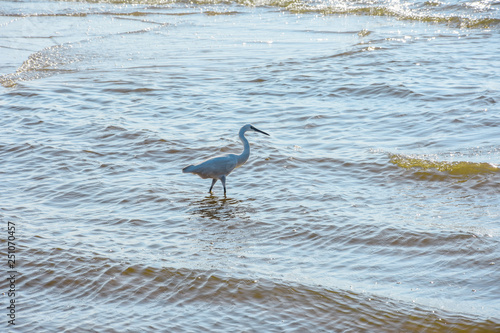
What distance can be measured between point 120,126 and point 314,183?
3.78 meters

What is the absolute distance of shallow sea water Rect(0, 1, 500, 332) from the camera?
4.83 metres

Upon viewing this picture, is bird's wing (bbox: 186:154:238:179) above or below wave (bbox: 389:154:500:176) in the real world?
above

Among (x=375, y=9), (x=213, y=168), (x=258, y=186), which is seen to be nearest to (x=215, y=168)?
(x=213, y=168)

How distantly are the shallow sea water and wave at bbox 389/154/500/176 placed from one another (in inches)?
1.1

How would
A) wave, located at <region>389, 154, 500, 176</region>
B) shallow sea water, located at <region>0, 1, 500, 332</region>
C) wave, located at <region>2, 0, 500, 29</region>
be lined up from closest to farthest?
shallow sea water, located at <region>0, 1, 500, 332</region> → wave, located at <region>389, 154, 500, 176</region> → wave, located at <region>2, 0, 500, 29</region>

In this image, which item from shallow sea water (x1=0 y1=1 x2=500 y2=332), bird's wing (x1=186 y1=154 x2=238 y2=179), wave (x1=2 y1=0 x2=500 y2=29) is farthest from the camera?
wave (x1=2 y1=0 x2=500 y2=29)

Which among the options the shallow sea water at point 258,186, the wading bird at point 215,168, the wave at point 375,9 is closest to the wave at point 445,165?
the shallow sea water at point 258,186

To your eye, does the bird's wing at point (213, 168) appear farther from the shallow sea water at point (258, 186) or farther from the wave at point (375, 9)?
the wave at point (375, 9)

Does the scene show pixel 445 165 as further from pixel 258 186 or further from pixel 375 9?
pixel 375 9

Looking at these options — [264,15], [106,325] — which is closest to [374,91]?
[106,325]

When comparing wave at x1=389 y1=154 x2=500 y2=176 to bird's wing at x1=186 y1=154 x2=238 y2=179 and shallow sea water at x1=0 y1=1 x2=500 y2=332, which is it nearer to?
shallow sea water at x1=0 y1=1 x2=500 y2=332

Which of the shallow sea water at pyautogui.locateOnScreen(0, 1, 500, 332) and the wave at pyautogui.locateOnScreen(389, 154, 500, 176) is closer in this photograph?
the shallow sea water at pyautogui.locateOnScreen(0, 1, 500, 332)

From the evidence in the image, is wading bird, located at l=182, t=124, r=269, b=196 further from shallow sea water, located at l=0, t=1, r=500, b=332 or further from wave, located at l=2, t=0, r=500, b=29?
wave, located at l=2, t=0, r=500, b=29

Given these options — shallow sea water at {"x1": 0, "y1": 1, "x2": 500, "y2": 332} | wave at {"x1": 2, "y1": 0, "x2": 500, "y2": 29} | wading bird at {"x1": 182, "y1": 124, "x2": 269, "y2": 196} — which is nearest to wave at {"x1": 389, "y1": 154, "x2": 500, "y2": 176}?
shallow sea water at {"x1": 0, "y1": 1, "x2": 500, "y2": 332}
